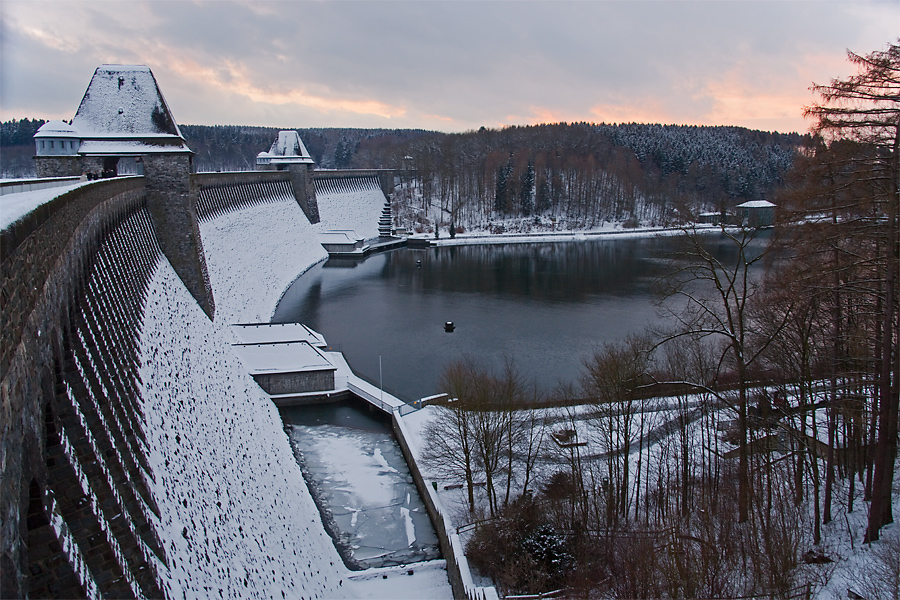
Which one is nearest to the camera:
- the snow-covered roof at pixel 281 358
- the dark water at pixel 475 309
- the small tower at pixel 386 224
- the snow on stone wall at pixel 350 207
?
the snow-covered roof at pixel 281 358

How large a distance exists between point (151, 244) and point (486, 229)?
2284 inches

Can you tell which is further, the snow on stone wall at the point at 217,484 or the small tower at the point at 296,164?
the small tower at the point at 296,164

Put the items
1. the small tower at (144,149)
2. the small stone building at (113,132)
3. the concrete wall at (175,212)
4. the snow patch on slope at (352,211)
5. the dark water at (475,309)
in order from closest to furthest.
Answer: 1. the small stone building at (113,132)
2. the small tower at (144,149)
3. the concrete wall at (175,212)
4. the dark water at (475,309)
5. the snow patch on slope at (352,211)

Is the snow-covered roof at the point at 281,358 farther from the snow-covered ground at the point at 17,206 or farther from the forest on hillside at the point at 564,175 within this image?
the forest on hillside at the point at 564,175

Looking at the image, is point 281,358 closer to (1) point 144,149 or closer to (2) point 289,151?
(1) point 144,149

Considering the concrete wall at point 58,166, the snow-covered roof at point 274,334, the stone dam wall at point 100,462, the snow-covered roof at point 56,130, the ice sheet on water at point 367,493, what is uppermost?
the snow-covered roof at point 56,130

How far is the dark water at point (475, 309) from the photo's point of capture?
24.1 meters

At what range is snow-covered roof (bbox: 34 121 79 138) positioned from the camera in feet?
56.9

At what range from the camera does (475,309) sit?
3372cm

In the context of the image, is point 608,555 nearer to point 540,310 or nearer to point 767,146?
point 540,310

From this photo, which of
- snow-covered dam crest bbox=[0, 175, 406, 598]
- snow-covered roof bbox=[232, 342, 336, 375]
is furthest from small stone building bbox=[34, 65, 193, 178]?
snow-covered roof bbox=[232, 342, 336, 375]

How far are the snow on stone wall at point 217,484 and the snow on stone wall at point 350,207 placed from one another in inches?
1720

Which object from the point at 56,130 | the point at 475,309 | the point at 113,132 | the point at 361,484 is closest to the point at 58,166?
the point at 56,130

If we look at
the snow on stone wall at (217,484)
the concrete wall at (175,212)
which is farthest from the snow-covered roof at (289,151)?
the snow on stone wall at (217,484)
